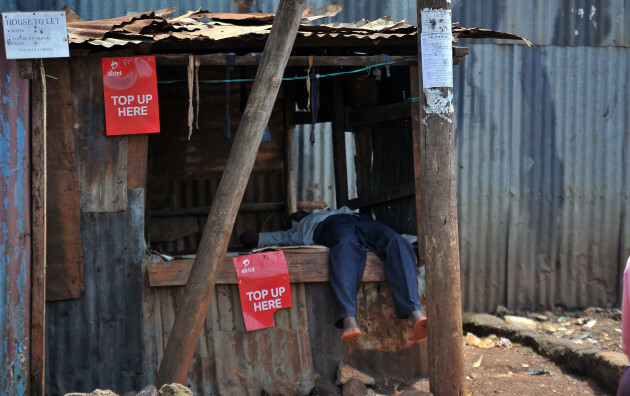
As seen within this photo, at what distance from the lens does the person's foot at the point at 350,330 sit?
5.12 metres

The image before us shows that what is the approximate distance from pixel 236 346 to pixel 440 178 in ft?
6.73

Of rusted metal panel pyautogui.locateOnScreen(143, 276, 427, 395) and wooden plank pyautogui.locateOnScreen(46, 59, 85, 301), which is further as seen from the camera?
rusted metal panel pyautogui.locateOnScreen(143, 276, 427, 395)

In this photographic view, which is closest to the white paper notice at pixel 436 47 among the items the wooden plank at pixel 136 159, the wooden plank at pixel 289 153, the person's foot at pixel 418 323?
the person's foot at pixel 418 323

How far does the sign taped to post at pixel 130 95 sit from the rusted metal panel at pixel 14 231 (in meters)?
0.66

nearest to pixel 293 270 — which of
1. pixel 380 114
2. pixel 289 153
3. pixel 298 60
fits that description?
pixel 298 60

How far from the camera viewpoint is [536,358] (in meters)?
6.71

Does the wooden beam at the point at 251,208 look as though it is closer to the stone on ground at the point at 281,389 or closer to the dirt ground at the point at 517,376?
the dirt ground at the point at 517,376

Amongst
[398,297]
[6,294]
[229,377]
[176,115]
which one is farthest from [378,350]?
[176,115]

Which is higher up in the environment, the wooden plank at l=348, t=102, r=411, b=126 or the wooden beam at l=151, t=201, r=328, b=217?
the wooden plank at l=348, t=102, r=411, b=126

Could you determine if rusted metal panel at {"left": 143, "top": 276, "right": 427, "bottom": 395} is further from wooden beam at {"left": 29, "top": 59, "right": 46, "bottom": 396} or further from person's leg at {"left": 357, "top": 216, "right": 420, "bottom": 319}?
wooden beam at {"left": 29, "top": 59, "right": 46, "bottom": 396}

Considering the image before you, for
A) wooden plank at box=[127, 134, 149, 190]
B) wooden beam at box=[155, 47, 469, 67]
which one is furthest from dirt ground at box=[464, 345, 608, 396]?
wooden plank at box=[127, 134, 149, 190]

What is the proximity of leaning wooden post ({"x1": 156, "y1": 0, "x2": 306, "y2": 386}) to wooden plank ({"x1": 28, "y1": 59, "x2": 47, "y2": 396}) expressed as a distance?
82cm

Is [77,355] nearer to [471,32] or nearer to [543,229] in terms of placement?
[471,32]

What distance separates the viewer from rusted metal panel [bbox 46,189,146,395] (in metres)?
5.10
